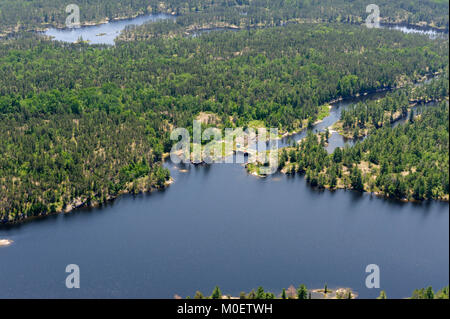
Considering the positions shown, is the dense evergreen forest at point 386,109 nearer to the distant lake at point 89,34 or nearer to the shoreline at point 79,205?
the shoreline at point 79,205

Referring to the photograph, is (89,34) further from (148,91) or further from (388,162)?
(388,162)

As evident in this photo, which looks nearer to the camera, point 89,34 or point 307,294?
point 307,294

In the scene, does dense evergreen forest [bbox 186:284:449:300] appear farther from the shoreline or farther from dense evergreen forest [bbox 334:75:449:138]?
dense evergreen forest [bbox 334:75:449:138]

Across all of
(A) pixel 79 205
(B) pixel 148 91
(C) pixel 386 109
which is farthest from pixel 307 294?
(B) pixel 148 91

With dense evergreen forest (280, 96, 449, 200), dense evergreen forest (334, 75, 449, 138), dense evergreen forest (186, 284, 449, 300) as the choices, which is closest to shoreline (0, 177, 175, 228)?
dense evergreen forest (280, 96, 449, 200)

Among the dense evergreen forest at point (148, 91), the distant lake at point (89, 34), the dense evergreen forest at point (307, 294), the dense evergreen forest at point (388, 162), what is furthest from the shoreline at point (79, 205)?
the distant lake at point (89, 34)

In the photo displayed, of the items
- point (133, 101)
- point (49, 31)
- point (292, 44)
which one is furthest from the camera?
point (49, 31)
